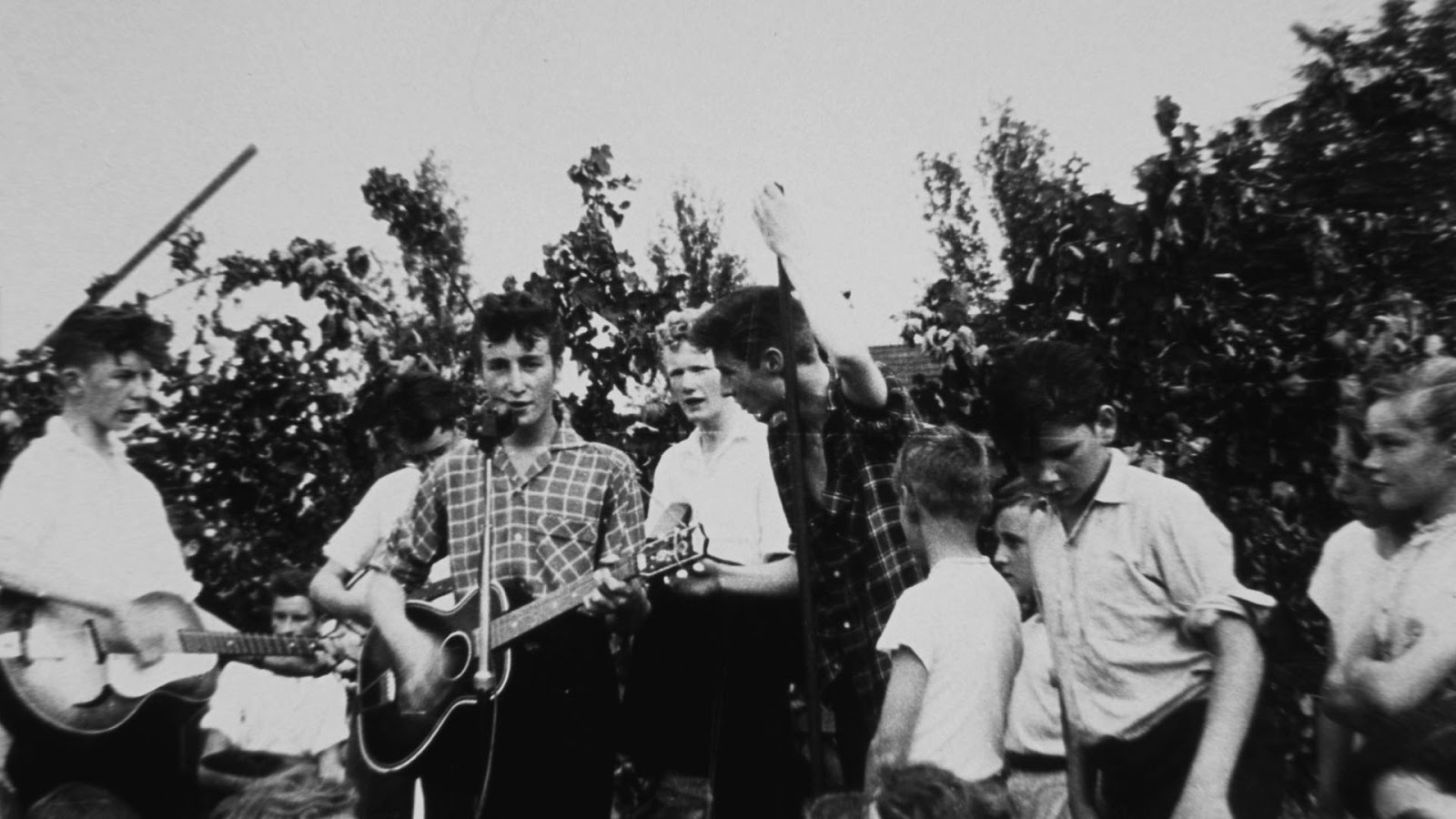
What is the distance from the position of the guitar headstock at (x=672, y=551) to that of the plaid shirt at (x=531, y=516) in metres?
0.17

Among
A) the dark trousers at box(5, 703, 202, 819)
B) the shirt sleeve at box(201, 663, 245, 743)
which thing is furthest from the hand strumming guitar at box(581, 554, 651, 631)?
the shirt sleeve at box(201, 663, 245, 743)

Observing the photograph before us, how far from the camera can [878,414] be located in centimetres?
295

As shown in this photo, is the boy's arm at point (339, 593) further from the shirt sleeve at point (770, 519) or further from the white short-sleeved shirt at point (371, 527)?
the shirt sleeve at point (770, 519)

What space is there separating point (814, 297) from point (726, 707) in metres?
1.15

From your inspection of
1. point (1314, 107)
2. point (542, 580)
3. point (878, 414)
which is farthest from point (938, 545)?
point (1314, 107)

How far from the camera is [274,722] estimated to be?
13.8 feet

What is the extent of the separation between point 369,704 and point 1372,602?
2552 millimetres

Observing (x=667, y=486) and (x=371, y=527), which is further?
(x=371, y=527)

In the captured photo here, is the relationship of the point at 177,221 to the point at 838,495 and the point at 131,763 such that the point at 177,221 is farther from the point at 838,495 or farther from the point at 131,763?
the point at 838,495

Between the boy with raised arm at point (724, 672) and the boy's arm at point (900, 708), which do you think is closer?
the boy's arm at point (900, 708)

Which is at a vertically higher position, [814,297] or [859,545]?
[814,297]

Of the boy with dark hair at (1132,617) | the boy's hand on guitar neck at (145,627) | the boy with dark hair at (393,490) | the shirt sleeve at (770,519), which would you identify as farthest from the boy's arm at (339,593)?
the boy with dark hair at (1132,617)

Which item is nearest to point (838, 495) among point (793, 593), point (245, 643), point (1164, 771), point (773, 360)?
point (793, 593)

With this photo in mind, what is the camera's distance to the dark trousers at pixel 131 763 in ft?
10.8
